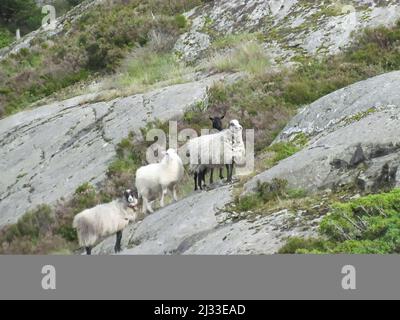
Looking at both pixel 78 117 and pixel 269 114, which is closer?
pixel 269 114

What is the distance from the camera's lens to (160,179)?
1348cm

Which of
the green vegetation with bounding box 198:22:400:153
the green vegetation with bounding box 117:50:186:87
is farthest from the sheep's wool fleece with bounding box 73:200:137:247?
the green vegetation with bounding box 117:50:186:87

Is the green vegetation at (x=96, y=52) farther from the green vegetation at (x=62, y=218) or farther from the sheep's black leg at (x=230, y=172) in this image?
the sheep's black leg at (x=230, y=172)

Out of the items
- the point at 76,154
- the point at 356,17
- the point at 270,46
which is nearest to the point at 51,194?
the point at 76,154

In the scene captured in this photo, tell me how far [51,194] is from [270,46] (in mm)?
8070

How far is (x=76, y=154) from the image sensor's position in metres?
17.9

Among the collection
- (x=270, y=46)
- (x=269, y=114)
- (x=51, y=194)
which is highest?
(x=270, y=46)

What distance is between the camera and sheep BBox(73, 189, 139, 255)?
1231 centimetres

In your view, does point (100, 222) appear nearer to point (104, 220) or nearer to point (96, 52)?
point (104, 220)

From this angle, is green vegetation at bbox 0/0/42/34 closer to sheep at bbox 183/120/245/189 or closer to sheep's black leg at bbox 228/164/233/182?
sheep at bbox 183/120/245/189

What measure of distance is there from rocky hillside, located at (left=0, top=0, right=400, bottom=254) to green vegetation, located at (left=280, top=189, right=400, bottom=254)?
0.04 m

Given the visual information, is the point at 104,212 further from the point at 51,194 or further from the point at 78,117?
the point at 78,117

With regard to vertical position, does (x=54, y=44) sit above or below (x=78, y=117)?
above

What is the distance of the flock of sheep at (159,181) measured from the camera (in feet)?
40.6
